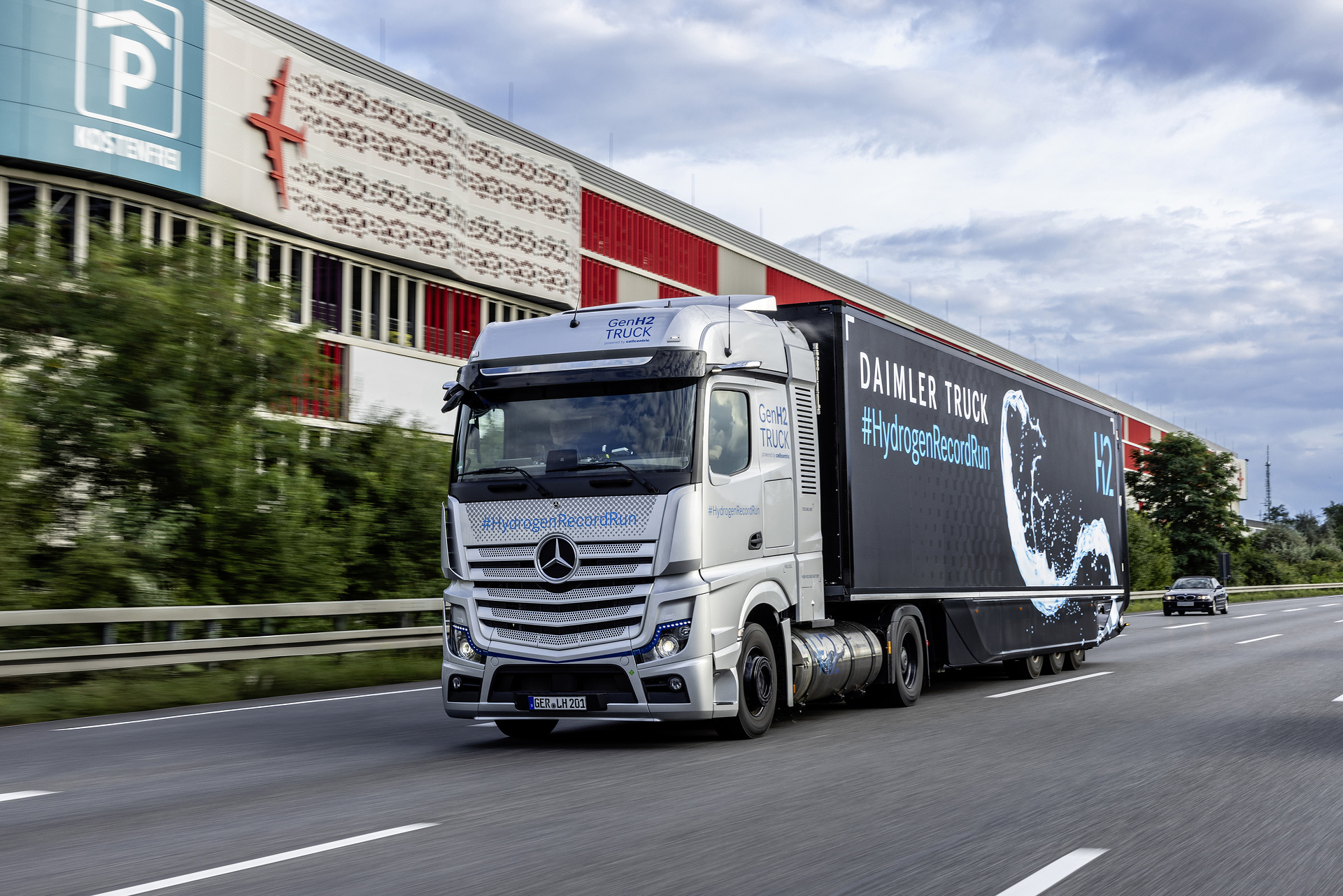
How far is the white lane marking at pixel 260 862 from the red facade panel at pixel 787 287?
57.9 metres

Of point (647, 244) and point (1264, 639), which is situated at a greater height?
point (647, 244)

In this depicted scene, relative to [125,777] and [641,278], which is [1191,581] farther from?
[125,777]

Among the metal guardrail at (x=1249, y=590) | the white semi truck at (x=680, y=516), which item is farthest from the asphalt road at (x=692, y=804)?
the metal guardrail at (x=1249, y=590)

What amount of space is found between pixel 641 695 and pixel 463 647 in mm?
1512

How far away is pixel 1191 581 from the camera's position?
165ft

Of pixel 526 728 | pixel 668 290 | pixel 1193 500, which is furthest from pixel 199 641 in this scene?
pixel 1193 500

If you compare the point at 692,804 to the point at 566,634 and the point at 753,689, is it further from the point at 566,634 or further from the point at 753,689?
the point at 753,689

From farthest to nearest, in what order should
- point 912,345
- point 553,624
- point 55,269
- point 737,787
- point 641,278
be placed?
point 641,278
point 55,269
point 912,345
point 553,624
point 737,787

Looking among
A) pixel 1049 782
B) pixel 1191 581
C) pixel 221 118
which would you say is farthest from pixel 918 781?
pixel 1191 581

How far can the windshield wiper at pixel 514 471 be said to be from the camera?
9.94m

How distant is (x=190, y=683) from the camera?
15.3 meters

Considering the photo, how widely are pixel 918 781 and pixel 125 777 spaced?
5.22 metres

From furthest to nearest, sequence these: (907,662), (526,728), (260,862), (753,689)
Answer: (907,662) < (526,728) < (753,689) < (260,862)

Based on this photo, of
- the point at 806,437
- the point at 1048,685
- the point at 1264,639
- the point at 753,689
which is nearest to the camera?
the point at 753,689
